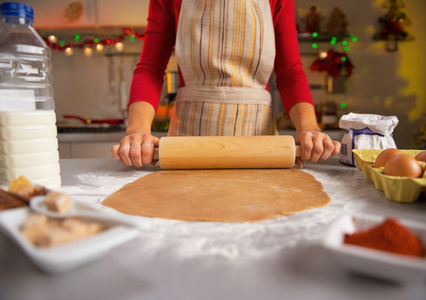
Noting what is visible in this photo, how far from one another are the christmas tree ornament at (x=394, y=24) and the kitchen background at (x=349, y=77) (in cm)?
3

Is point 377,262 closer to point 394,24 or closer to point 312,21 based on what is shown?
point 312,21

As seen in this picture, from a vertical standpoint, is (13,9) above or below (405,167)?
above

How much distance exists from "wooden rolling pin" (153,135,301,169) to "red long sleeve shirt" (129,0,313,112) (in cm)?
31

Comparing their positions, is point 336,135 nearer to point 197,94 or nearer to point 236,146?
point 197,94

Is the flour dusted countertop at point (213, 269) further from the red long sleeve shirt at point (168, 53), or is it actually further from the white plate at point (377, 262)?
the red long sleeve shirt at point (168, 53)

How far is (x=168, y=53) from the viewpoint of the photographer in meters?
1.24

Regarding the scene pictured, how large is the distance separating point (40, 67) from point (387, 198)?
92cm

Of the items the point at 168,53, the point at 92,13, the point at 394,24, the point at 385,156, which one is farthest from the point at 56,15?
the point at 394,24

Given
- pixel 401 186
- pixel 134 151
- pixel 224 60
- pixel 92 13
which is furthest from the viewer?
pixel 92 13

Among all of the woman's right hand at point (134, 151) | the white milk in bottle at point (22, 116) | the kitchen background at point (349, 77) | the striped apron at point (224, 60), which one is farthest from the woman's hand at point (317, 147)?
the kitchen background at point (349, 77)

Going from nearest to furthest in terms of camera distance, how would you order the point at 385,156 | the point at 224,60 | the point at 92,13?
the point at 385,156 → the point at 224,60 → the point at 92,13

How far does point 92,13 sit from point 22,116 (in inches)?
90.3

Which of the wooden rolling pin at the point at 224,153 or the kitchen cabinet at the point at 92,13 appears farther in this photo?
the kitchen cabinet at the point at 92,13

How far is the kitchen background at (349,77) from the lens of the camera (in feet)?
9.16
